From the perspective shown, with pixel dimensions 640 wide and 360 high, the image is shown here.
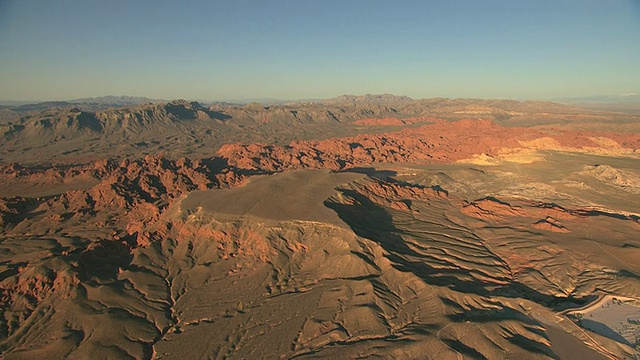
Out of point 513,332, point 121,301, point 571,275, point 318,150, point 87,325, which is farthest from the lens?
point 318,150

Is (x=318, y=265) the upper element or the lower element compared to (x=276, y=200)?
lower

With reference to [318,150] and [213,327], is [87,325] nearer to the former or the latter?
[213,327]

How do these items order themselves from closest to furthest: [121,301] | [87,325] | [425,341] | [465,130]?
[425,341]
[87,325]
[121,301]
[465,130]

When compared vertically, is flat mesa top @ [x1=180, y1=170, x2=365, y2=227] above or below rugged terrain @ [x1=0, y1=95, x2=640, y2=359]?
above

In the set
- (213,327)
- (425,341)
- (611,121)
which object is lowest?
(213,327)

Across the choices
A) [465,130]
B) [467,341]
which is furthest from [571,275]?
[465,130]
